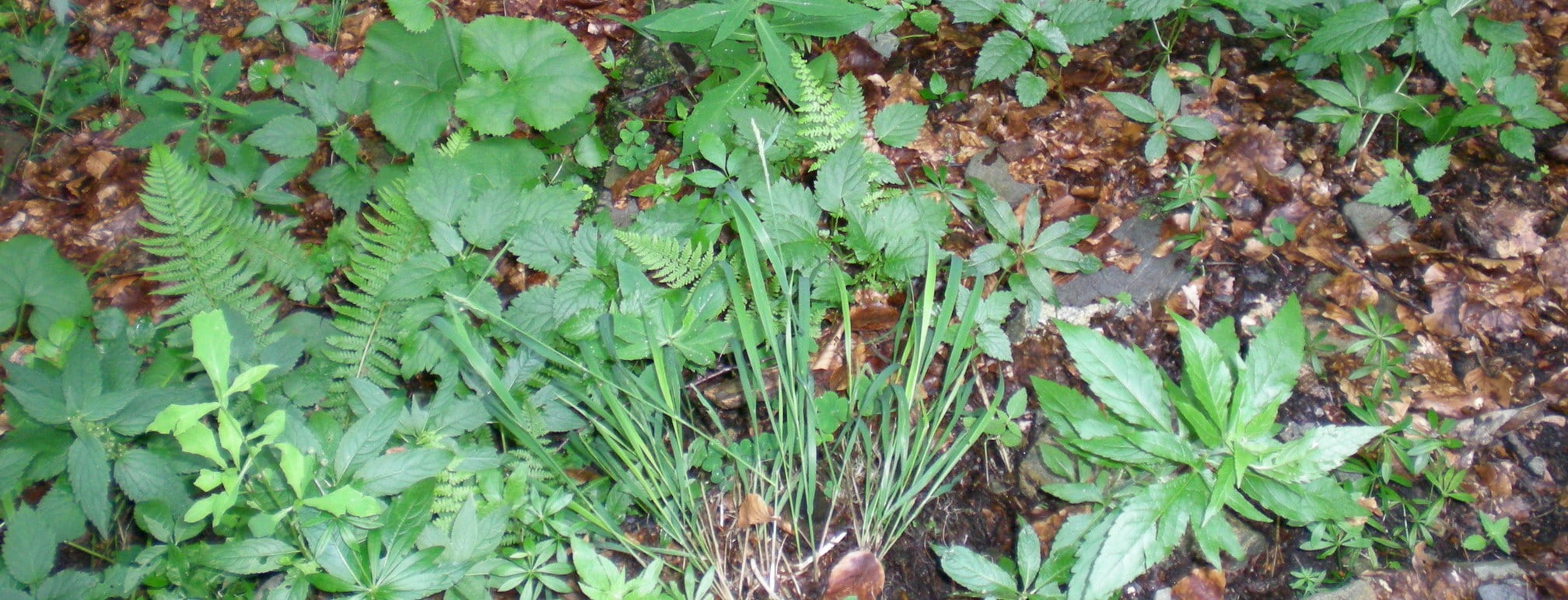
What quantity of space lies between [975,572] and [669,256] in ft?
3.77

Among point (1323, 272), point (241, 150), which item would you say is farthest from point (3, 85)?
point (1323, 272)

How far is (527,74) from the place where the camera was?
2.73 m

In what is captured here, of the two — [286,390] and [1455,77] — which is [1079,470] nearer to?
[1455,77]

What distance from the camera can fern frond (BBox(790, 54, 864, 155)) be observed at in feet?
8.13

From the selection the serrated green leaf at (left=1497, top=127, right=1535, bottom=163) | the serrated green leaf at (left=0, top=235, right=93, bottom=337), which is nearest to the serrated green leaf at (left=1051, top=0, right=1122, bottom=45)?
the serrated green leaf at (left=1497, top=127, right=1535, bottom=163)

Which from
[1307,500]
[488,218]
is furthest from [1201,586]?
[488,218]

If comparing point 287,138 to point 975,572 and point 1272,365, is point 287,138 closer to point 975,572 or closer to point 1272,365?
point 975,572

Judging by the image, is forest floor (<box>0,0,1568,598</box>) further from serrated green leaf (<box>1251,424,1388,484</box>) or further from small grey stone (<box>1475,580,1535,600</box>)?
serrated green leaf (<box>1251,424,1388,484</box>)

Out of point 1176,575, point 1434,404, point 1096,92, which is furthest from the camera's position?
point 1096,92

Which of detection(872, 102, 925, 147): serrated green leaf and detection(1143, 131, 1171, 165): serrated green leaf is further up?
detection(872, 102, 925, 147): serrated green leaf

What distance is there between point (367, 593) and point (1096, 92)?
254cm

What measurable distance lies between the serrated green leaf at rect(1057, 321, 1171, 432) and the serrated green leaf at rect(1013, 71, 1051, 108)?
3.56 feet

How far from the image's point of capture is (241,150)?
9.87ft

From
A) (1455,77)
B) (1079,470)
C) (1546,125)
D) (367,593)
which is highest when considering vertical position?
Answer: (1455,77)
